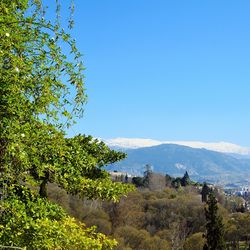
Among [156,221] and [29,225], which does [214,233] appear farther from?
[29,225]

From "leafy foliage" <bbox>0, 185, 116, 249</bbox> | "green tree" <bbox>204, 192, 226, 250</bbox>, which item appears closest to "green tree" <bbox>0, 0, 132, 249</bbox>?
"leafy foliage" <bbox>0, 185, 116, 249</bbox>

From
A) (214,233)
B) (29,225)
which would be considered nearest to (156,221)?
→ (214,233)

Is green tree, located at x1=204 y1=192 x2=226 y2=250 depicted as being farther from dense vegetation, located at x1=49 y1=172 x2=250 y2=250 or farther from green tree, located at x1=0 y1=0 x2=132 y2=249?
green tree, located at x1=0 y1=0 x2=132 y2=249

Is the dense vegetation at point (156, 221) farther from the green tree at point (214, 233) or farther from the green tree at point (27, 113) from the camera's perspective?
the green tree at point (27, 113)

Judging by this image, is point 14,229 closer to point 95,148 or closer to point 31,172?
point 31,172

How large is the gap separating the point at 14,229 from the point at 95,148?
4.95 metres

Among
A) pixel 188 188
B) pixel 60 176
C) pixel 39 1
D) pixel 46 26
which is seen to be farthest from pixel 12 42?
pixel 188 188

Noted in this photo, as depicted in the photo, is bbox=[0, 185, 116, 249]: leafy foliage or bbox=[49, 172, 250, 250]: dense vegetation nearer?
bbox=[0, 185, 116, 249]: leafy foliage

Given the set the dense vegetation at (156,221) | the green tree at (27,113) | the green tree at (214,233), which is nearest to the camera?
the green tree at (27,113)

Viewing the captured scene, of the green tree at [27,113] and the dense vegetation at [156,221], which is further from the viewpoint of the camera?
the dense vegetation at [156,221]

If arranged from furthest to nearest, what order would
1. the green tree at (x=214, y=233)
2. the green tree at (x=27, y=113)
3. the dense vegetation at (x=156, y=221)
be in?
the dense vegetation at (x=156, y=221), the green tree at (x=214, y=233), the green tree at (x=27, y=113)

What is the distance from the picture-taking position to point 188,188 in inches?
6009

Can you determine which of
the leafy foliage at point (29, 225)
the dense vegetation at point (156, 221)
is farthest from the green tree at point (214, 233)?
the leafy foliage at point (29, 225)

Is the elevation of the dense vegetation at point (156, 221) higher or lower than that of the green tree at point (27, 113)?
lower
